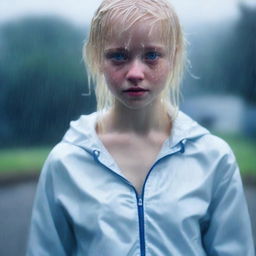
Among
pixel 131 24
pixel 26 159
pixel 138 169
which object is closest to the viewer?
pixel 131 24

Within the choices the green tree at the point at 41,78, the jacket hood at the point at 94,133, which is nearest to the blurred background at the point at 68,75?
the green tree at the point at 41,78

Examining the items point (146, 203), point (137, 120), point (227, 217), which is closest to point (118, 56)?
point (137, 120)

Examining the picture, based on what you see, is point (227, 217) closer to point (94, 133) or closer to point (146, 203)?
point (146, 203)

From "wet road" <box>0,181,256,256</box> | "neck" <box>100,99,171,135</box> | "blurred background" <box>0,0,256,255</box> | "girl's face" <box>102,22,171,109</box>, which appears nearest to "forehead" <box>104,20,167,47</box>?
"girl's face" <box>102,22,171,109</box>

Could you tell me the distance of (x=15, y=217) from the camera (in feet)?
5.65

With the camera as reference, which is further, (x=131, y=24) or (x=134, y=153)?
(x=134, y=153)

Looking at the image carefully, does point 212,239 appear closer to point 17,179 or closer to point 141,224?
point 141,224

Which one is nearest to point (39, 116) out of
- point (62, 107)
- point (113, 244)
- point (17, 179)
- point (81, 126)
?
point (62, 107)

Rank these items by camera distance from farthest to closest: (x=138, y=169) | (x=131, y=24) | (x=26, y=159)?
(x=26, y=159)
(x=138, y=169)
(x=131, y=24)

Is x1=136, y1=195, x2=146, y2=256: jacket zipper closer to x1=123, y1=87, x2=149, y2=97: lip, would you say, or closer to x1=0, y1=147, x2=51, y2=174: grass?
x1=123, y1=87, x2=149, y2=97: lip

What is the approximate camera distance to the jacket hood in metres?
1.19

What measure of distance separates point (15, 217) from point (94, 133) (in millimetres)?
624

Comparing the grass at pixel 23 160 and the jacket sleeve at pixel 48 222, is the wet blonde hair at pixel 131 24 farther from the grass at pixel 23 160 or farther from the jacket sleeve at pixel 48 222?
the grass at pixel 23 160

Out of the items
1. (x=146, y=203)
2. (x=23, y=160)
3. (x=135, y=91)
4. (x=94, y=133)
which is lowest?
(x=23, y=160)
